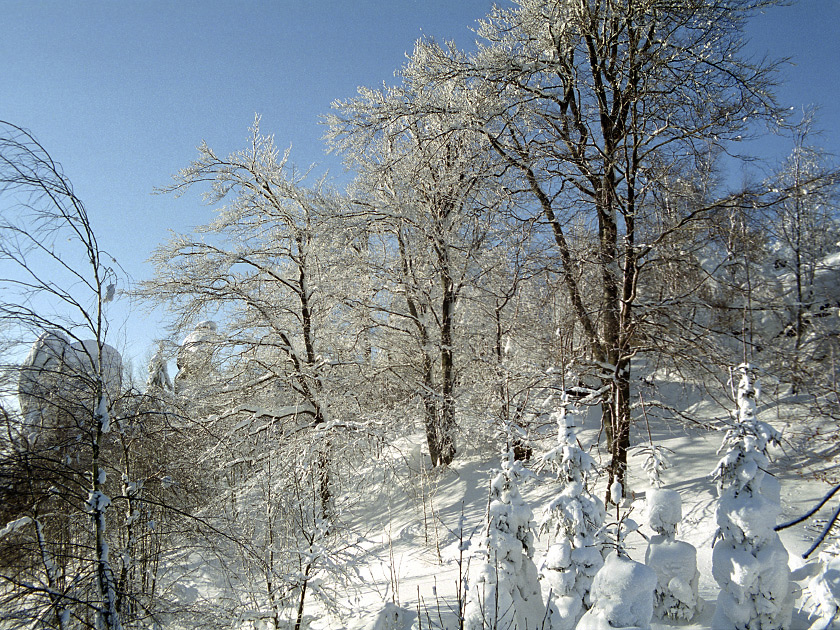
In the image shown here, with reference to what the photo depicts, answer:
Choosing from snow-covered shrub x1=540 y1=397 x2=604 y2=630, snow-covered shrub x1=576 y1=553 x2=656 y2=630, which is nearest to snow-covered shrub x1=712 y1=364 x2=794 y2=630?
snow-covered shrub x1=540 y1=397 x2=604 y2=630

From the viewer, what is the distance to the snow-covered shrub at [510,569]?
13.9 ft

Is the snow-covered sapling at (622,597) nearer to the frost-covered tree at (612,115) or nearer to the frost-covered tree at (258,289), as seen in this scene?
the frost-covered tree at (612,115)

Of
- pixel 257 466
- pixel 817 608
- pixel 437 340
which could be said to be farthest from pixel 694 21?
pixel 257 466

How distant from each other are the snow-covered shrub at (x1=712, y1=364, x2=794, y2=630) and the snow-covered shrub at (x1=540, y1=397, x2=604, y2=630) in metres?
1.01

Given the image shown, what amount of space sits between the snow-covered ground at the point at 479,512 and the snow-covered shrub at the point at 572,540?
379mm

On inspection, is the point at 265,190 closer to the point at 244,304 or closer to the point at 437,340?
the point at 244,304

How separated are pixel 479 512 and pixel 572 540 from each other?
4.66 metres

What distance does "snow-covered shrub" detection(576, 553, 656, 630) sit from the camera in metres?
3.28

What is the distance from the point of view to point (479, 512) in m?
8.58

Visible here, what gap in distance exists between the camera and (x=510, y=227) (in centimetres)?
872

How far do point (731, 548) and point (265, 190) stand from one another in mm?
9626

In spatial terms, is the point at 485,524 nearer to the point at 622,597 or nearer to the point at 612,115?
the point at 622,597

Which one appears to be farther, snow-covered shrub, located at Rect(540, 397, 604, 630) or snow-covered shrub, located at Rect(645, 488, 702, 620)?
snow-covered shrub, located at Rect(645, 488, 702, 620)

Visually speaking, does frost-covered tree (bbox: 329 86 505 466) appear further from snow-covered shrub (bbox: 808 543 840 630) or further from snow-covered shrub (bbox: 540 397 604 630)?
snow-covered shrub (bbox: 808 543 840 630)
